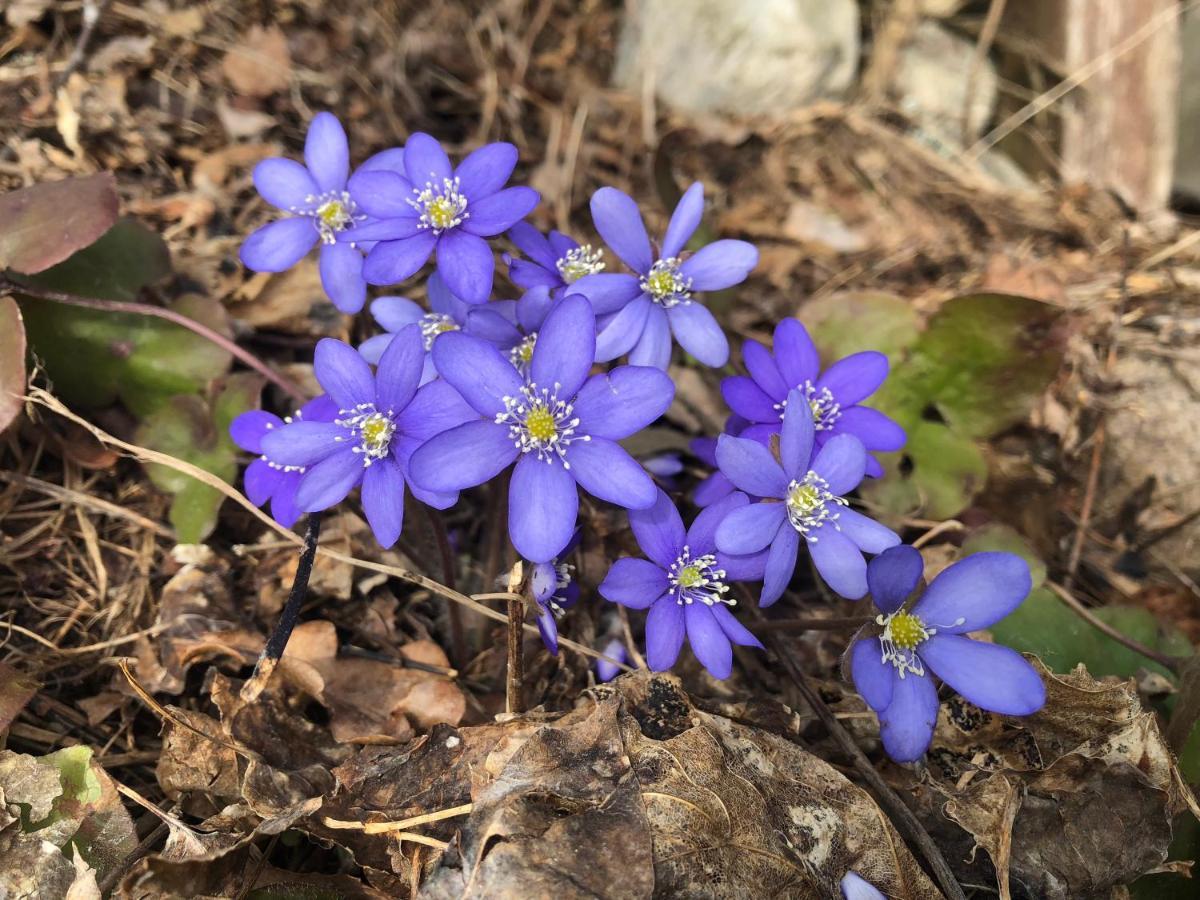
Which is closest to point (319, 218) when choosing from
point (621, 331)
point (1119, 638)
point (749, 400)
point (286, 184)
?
point (286, 184)

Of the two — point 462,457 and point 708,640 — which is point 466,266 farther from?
point 708,640

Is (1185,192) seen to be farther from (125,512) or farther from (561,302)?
(125,512)

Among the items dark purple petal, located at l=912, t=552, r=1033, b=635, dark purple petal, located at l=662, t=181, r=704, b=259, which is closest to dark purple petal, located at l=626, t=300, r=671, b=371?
dark purple petal, located at l=662, t=181, r=704, b=259

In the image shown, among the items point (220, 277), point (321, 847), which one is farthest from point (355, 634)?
point (220, 277)

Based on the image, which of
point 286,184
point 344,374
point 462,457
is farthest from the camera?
point 286,184

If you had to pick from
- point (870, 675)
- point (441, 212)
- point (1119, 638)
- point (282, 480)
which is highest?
point (441, 212)

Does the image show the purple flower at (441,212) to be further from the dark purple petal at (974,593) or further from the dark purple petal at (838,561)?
the dark purple petal at (974,593)

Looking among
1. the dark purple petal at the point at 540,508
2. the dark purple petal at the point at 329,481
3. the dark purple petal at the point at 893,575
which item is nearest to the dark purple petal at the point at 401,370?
the dark purple petal at the point at 329,481
